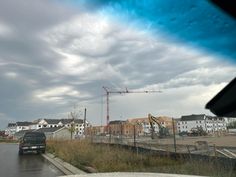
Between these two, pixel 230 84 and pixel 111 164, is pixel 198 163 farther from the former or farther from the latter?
pixel 230 84

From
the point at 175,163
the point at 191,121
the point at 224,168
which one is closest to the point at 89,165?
the point at 175,163

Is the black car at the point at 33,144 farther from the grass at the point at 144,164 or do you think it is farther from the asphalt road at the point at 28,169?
the grass at the point at 144,164

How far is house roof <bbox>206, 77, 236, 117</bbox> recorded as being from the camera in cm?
240

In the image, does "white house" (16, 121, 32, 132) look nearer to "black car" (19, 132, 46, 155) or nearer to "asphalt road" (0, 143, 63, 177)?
"black car" (19, 132, 46, 155)

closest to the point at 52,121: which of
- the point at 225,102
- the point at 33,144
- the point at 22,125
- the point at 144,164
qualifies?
the point at 22,125

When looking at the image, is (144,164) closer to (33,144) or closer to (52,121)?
(33,144)

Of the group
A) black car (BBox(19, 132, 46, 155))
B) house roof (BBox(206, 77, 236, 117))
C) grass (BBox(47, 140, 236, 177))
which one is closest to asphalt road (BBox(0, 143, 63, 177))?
grass (BBox(47, 140, 236, 177))

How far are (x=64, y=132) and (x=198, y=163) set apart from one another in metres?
101

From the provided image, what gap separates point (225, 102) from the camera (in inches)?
102

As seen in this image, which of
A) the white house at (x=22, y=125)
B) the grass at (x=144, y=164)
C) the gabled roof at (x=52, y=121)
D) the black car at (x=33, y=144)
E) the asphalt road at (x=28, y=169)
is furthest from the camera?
the white house at (x=22, y=125)

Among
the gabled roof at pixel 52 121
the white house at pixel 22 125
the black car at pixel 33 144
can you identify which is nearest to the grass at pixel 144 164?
the black car at pixel 33 144

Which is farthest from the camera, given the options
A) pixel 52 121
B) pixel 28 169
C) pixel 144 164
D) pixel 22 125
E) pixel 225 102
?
pixel 22 125

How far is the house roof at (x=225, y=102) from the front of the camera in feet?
7.89

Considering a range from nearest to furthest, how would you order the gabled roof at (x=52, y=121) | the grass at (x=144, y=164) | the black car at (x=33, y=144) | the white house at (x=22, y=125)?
the grass at (x=144, y=164) < the black car at (x=33, y=144) < the gabled roof at (x=52, y=121) < the white house at (x=22, y=125)
